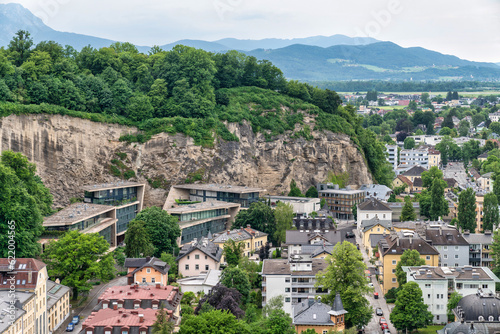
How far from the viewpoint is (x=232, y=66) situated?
355ft

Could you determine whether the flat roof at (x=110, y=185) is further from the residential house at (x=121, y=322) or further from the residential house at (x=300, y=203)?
the residential house at (x=121, y=322)

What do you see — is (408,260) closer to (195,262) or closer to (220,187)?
(195,262)

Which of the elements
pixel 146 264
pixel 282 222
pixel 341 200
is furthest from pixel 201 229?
pixel 341 200

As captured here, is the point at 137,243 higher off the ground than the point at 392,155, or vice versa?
the point at 392,155

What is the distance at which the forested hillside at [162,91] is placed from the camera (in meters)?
83.9

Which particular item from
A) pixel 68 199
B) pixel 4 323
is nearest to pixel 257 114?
pixel 68 199

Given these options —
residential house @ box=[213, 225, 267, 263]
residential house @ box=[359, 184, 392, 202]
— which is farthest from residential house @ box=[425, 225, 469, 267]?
residential house @ box=[359, 184, 392, 202]

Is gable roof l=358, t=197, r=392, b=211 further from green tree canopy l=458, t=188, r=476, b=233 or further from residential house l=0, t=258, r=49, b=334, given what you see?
residential house l=0, t=258, r=49, b=334

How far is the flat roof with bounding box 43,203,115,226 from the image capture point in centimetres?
6438

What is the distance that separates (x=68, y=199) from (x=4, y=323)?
38894mm

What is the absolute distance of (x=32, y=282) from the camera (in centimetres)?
4850

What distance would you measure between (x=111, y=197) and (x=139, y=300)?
29.5m

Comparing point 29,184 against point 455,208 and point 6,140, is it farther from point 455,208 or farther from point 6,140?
point 455,208

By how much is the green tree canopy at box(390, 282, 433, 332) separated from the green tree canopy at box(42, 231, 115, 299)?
22228 millimetres
